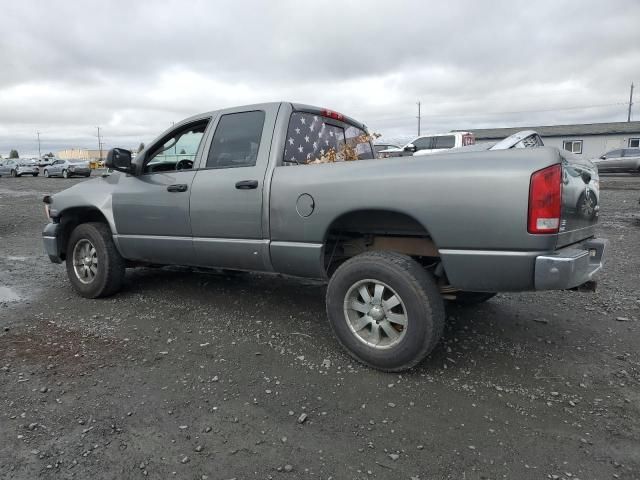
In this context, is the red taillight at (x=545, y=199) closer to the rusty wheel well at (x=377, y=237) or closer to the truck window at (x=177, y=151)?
the rusty wheel well at (x=377, y=237)

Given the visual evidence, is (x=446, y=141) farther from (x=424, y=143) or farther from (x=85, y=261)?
(x=85, y=261)

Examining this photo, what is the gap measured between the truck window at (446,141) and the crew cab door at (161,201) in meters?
16.7

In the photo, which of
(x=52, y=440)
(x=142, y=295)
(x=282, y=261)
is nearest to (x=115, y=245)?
(x=142, y=295)

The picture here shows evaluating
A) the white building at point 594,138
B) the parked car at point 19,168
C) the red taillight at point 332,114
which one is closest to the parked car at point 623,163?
the white building at point 594,138

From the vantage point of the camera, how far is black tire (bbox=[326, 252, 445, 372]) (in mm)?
2971

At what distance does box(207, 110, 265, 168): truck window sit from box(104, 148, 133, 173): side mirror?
91 cm

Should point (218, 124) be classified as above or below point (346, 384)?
above

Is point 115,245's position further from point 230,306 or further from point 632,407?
point 632,407

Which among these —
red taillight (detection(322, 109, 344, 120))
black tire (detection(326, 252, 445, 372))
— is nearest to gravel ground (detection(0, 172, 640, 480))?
black tire (detection(326, 252, 445, 372))

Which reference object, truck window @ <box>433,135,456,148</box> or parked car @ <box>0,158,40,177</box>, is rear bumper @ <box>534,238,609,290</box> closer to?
truck window @ <box>433,135,456,148</box>

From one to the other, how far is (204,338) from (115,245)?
169 cm

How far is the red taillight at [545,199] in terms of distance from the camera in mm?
2578

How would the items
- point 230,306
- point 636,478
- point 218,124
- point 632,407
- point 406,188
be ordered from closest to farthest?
point 636,478
point 632,407
point 406,188
point 218,124
point 230,306

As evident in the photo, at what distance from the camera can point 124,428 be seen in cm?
262
